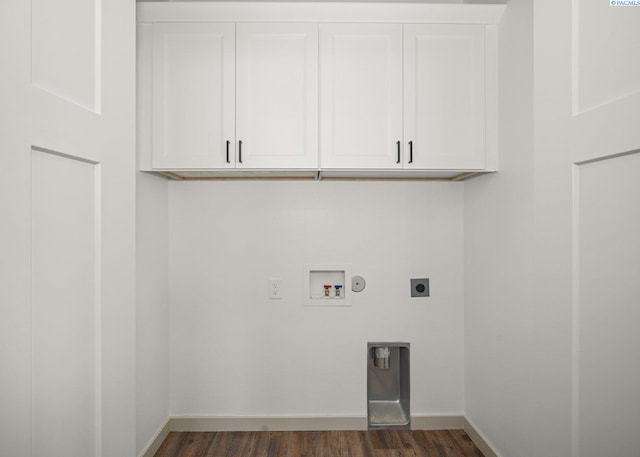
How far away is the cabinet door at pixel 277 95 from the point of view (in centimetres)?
182

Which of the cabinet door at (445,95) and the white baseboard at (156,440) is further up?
the cabinet door at (445,95)

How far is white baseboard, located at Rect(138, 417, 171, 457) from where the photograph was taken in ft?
6.38

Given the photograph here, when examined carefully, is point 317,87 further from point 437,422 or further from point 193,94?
point 437,422

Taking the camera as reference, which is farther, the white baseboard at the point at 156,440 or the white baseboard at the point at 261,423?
the white baseboard at the point at 261,423

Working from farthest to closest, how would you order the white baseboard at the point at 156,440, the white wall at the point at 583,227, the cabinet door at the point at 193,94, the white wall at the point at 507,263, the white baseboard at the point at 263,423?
the white baseboard at the point at 263,423
the white baseboard at the point at 156,440
the cabinet door at the point at 193,94
the white wall at the point at 507,263
the white wall at the point at 583,227

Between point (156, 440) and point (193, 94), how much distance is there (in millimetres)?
1782

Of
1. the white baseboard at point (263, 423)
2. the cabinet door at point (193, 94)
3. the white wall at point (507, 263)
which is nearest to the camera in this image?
the white wall at point (507, 263)

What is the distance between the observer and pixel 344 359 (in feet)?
7.45

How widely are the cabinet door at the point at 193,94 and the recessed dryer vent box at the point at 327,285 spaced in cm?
82

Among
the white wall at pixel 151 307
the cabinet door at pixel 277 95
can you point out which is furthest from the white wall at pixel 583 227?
the white wall at pixel 151 307

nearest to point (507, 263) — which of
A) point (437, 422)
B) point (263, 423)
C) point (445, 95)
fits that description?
point (445, 95)

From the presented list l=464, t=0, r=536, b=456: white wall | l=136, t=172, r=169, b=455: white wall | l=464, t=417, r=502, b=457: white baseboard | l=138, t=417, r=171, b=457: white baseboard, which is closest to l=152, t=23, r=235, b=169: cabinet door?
l=136, t=172, r=169, b=455: white wall

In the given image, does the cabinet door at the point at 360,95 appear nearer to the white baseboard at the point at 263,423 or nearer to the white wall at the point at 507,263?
the white wall at the point at 507,263

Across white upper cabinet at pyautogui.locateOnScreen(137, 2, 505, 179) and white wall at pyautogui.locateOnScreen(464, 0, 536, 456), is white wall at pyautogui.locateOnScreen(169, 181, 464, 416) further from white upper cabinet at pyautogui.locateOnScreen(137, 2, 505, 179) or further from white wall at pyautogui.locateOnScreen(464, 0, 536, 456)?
white upper cabinet at pyautogui.locateOnScreen(137, 2, 505, 179)
